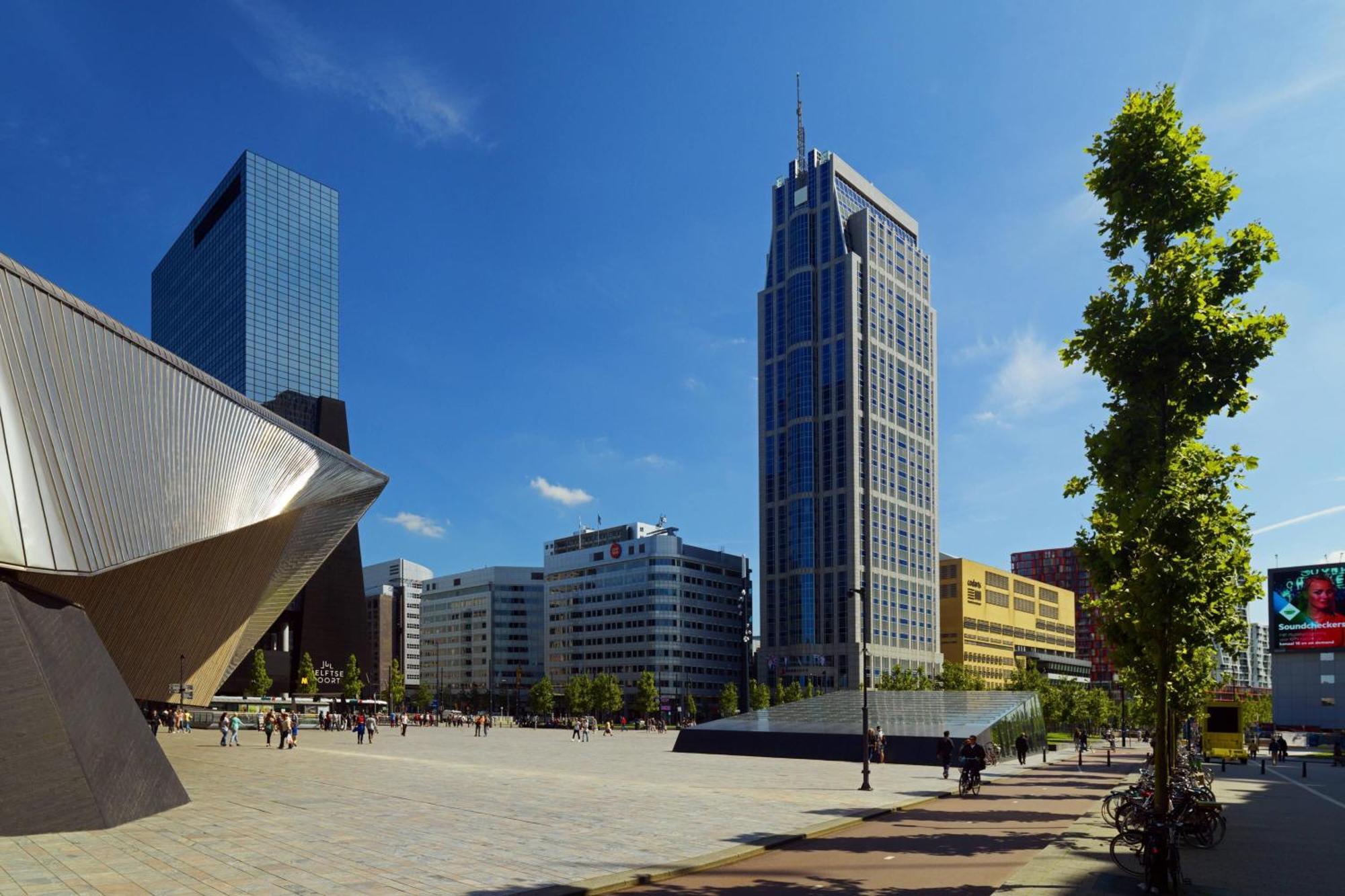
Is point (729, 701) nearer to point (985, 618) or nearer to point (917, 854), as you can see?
point (985, 618)

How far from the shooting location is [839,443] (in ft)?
514

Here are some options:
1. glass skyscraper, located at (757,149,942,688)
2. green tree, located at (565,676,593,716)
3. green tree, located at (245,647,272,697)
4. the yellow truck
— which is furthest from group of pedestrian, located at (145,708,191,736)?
glass skyscraper, located at (757,149,942,688)

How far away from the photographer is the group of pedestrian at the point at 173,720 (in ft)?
236

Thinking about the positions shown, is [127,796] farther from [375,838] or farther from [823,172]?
[823,172]

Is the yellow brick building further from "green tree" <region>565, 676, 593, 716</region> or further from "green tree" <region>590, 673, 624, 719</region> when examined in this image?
"green tree" <region>565, 676, 593, 716</region>

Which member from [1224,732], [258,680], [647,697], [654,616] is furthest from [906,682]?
[258,680]

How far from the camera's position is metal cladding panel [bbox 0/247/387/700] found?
22672 millimetres

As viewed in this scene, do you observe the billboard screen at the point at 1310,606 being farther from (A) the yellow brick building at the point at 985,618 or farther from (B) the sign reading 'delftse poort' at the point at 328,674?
(B) the sign reading 'delftse poort' at the point at 328,674

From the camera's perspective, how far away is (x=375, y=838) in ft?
60.4

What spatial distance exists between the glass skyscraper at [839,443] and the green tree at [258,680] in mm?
76538

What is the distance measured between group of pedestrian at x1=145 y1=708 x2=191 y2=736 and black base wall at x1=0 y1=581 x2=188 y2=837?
170 feet

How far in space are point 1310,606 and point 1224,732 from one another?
6164 centimetres

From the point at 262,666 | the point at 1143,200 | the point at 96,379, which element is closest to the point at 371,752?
the point at 96,379

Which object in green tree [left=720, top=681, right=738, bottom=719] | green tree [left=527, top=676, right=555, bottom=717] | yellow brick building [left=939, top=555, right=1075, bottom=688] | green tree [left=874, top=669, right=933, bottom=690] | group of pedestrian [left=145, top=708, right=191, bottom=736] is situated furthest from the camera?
yellow brick building [left=939, top=555, right=1075, bottom=688]
